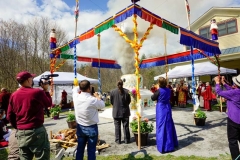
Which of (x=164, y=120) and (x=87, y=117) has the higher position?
(x=87, y=117)

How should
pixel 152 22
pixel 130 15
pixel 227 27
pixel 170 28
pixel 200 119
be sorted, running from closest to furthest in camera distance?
pixel 130 15, pixel 152 22, pixel 170 28, pixel 200 119, pixel 227 27

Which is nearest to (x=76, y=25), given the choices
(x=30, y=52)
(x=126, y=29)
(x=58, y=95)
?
(x=126, y=29)

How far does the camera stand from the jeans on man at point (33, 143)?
2578 millimetres

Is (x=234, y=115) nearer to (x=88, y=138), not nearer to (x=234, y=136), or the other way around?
(x=234, y=136)

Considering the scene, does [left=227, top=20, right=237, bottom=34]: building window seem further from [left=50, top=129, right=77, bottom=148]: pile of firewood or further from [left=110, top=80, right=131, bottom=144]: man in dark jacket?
[left=50, top=129, right=77, bottom=148]: pile of firewood

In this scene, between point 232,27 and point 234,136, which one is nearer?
point 234,136

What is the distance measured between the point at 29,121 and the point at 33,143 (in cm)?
33

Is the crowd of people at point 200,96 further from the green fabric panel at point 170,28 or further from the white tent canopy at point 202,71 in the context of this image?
the green fabric panel at point 170,28

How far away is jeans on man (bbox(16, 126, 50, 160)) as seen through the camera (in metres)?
2.58

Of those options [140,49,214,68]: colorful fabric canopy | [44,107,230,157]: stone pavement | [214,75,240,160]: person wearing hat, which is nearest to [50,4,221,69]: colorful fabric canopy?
[214,75,240,160]: person wearing hat

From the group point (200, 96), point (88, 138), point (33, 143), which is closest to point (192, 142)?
point (88, 138)

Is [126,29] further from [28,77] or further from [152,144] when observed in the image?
[28,77]

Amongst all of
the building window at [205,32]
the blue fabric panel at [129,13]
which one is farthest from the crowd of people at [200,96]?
the building window at [205,32]

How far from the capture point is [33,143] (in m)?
2.60
